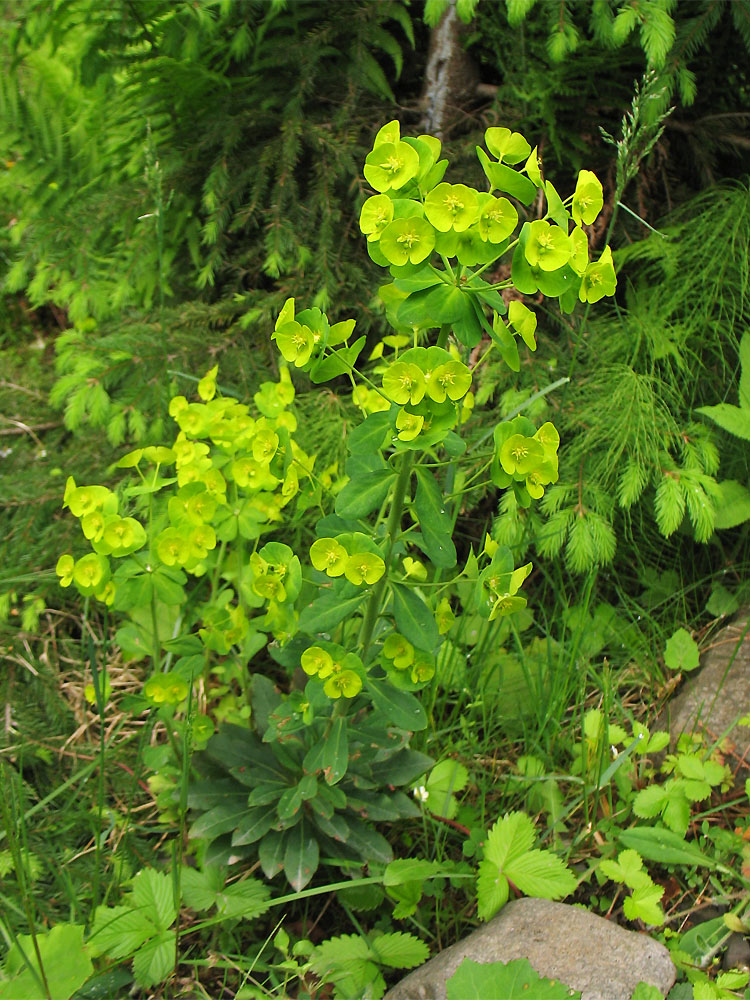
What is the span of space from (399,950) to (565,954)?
0.98 ft

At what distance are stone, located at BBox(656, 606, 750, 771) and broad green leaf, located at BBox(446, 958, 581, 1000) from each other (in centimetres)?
81

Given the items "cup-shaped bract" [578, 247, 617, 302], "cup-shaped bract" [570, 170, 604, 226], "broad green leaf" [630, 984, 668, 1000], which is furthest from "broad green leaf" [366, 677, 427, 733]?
"cup-shaped bract" [570, 170, 604, 226]

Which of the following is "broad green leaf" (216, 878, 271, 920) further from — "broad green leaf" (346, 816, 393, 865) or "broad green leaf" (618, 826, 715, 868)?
"broad green leaf" (618, 826, 715, 868)

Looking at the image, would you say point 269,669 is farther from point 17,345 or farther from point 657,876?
point 17,345

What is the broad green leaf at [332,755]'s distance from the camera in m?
1.45

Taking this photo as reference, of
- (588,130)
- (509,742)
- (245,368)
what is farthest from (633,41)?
(509,742)

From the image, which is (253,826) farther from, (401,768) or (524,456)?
(524,456)

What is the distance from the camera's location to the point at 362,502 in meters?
1.30

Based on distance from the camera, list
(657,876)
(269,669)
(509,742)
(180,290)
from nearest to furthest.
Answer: (657,876)
(509,742)
(269,669)
(180,290)

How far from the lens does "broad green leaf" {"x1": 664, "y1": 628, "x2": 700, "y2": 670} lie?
6.70 feet

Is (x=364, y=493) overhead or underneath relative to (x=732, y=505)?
overhead

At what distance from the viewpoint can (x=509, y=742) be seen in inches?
74.0

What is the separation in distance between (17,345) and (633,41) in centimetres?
260

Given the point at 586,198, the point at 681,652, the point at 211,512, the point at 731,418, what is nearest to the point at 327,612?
the point at 211,512
